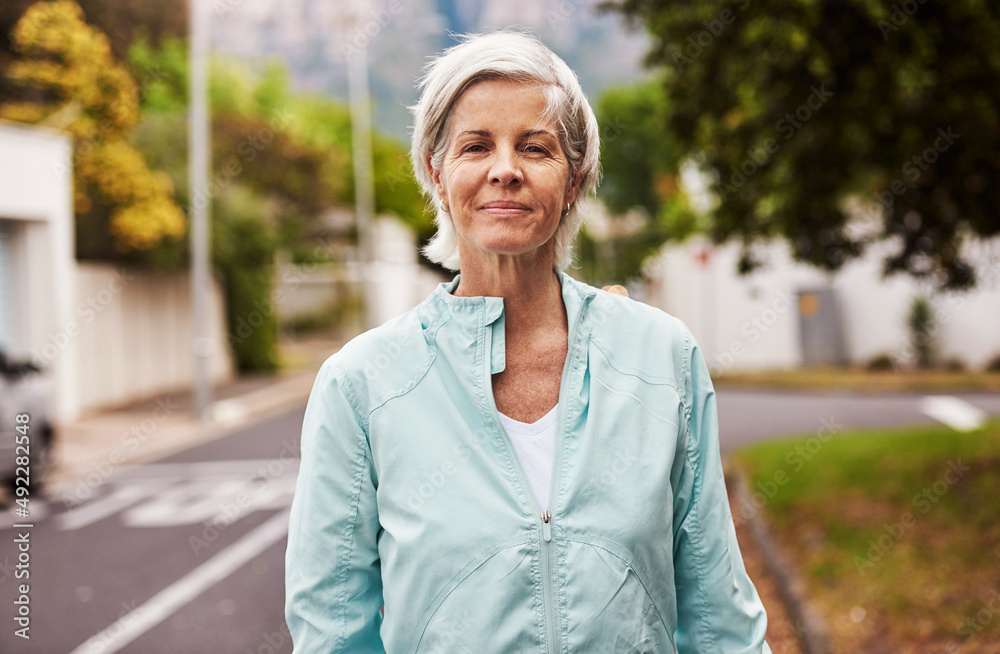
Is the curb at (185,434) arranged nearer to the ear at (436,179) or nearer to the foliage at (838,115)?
the foliage at (838,115)

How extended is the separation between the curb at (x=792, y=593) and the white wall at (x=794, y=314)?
1250cm

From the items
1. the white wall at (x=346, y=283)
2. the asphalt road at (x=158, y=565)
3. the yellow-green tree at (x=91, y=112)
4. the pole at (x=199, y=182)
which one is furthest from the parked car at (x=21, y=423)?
the white wall at (x=346, y=283)

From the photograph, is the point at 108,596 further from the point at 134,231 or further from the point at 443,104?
the point at 134,231

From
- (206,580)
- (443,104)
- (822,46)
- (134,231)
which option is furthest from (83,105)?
(443,104)

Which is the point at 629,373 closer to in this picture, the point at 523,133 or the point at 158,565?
the point at 523,133

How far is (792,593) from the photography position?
5.10 meters

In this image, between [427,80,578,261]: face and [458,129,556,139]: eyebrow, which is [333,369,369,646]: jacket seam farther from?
[458,129,556,139]: eyebrow

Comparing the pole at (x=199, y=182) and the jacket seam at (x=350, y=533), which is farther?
the pole at (x=199, y=182)

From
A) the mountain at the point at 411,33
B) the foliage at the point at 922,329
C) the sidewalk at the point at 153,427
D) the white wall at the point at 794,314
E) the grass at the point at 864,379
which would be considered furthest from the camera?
the foliage at the point at 922,329

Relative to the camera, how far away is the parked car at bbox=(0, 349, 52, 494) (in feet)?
26.7

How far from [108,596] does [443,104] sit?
5.24 m

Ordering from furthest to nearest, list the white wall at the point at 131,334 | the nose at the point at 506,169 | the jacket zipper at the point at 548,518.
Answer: the white wall at the point at 131,334 → the nose at the point at 506,169 → the jacket zipper at the point at 548,518

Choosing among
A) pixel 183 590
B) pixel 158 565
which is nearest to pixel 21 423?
pixel 158 565

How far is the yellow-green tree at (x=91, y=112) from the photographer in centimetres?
1128
